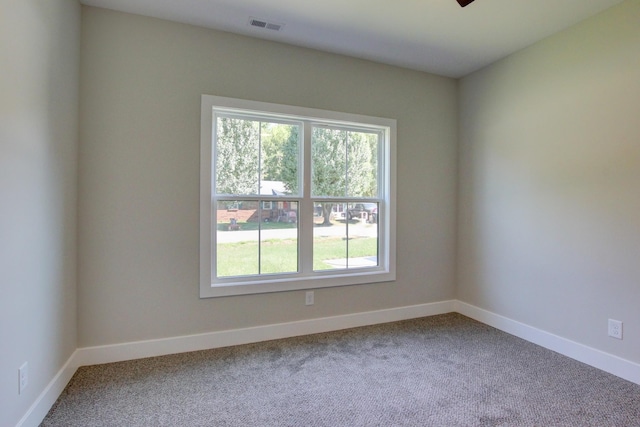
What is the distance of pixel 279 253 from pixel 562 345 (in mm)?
2556

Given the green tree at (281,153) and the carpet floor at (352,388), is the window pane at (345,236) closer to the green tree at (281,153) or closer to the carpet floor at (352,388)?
the green tree at (281,153)

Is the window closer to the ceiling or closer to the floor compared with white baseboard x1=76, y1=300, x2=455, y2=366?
closer to the ceiling

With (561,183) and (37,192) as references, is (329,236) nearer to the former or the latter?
(561,183)

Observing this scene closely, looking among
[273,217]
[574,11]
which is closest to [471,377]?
[273,217]

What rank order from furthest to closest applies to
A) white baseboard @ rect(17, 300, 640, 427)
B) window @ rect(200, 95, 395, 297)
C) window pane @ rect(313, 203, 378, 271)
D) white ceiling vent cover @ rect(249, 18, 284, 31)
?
window pane @ rect(313, 203, 378, 271) < window @ rect(200, 95, 395, 297) < white ceiling vent cover @ rect(249, 18, 284, 31) < white baseboard @ rect(17, 300, 640, 427)

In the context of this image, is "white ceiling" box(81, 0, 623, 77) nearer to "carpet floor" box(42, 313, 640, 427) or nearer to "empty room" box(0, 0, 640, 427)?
"empty room" box(0, 0, 640, 427)

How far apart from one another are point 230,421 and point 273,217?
5.49 feet

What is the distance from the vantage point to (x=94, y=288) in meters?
2.44

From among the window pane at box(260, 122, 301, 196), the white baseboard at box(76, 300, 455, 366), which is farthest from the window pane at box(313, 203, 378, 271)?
the white baseboard at box(76, 300, 455, 366)

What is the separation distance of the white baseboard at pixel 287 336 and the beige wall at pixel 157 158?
2.8 inches

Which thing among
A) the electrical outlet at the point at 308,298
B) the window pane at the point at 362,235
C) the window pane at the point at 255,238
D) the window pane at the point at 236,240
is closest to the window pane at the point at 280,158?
the window pane at the point at 255,238

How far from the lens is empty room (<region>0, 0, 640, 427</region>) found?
189 cm

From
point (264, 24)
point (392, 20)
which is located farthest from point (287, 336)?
point (392, 20)

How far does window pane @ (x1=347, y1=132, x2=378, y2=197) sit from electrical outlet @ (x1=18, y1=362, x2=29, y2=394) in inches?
105
